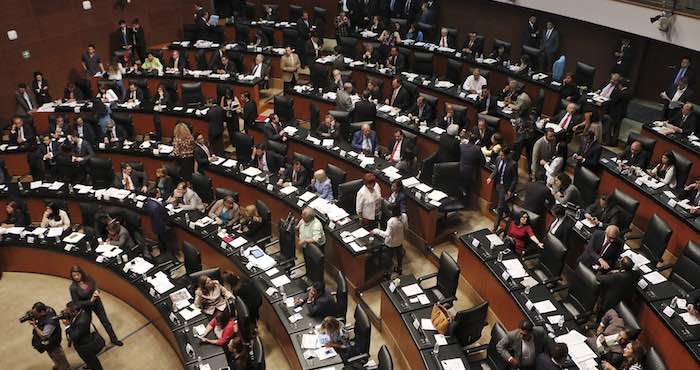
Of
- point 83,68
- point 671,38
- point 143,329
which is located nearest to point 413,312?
point 143,329

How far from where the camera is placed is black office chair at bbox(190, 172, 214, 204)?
10.8 metres

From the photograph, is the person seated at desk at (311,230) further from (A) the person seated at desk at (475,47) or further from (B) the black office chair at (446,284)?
(A) the person seated at desk at (475,47)

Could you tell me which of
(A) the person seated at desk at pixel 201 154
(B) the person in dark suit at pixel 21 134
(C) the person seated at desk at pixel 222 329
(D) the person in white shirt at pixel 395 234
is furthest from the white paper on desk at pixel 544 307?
(B) the person in dark suit at pixel 21 134

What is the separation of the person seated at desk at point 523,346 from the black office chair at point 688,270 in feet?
7.66

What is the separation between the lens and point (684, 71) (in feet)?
38.0

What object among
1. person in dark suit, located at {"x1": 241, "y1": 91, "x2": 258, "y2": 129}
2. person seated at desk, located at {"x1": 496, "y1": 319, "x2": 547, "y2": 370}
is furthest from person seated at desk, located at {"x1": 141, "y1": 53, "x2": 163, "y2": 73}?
person seated at desk, located at {"x1": 496, "y1": 319, "x2": 547, "y2": 370}

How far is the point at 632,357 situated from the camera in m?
6.44

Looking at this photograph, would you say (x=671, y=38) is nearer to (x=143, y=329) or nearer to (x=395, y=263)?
(x=395, y=263)

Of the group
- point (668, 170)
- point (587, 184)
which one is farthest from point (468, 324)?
point (668, 170)

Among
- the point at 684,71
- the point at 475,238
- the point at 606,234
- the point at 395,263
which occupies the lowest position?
the point at 395,263

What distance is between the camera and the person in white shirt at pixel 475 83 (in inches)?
502

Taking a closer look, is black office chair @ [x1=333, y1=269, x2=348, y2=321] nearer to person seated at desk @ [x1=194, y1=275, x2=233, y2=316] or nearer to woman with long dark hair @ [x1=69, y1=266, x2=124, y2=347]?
person seated at desk @ [x1=194, y1=275, x2=233, y2=316]

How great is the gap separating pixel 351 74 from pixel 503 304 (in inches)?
307

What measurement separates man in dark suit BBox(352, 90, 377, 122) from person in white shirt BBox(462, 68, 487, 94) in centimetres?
226
